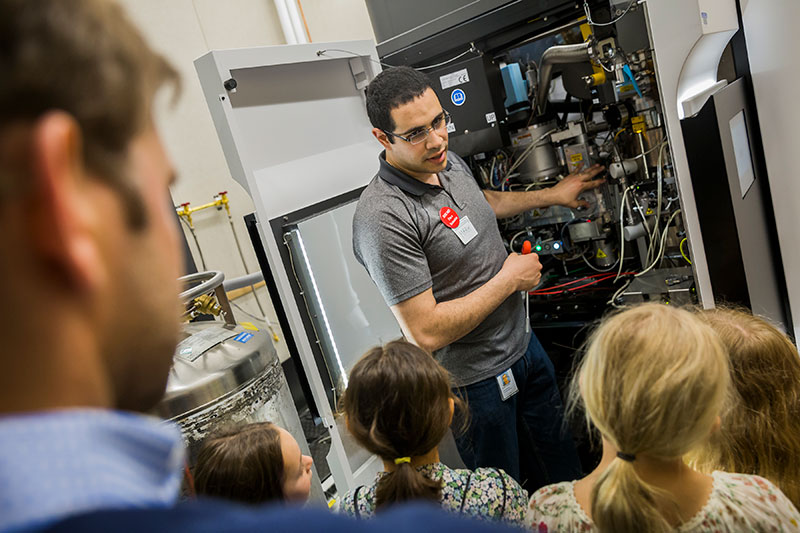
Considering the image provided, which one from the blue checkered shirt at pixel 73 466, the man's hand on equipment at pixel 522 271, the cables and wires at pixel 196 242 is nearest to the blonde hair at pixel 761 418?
the man's hand on equipment at pixel 522 271

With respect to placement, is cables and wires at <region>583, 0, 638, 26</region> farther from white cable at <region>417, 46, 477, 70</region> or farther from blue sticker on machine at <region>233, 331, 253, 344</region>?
blue sticker on machine at <region>233, 331, 253, 344</region>

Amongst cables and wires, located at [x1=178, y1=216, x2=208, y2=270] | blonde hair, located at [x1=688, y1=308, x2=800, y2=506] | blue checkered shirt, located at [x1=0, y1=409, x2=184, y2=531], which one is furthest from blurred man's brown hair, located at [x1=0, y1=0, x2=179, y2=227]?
cables and wires, located at [x1=178, y1=216, x2=208, y2=270]

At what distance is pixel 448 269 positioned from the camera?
1.84m

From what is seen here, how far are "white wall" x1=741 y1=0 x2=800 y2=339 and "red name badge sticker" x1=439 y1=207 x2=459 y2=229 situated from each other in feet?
3.69

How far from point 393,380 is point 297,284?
2.85 ft

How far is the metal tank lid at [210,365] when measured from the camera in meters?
1.74

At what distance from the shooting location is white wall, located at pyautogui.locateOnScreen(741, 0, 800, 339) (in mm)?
1787

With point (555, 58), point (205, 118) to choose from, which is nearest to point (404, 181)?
point (555, 58)

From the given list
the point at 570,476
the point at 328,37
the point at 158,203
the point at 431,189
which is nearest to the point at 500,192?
the point at 431,189

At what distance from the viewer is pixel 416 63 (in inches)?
90.1

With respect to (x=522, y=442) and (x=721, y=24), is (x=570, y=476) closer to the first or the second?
(x=522, y=442)

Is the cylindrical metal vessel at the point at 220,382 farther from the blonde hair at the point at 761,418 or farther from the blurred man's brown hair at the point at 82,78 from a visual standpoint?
the blurred man's brown hair at the point at 82,78

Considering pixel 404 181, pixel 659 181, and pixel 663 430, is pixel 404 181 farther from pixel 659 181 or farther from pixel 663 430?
pixel 663 430

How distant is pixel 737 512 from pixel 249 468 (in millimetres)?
1027
